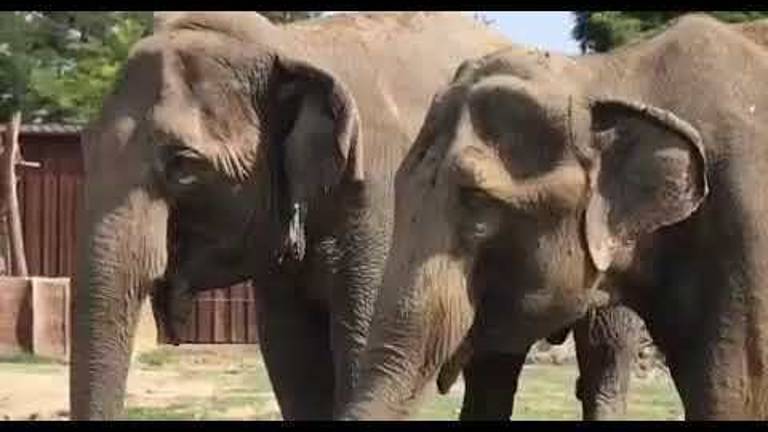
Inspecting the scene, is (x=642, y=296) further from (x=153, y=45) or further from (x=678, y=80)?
(x=153, y=45)

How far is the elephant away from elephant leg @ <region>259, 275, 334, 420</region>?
4.45 ft

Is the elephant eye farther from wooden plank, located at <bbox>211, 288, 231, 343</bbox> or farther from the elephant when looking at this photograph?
wooden plank, located at <bbox>211, 288, 231, 343</bbox>

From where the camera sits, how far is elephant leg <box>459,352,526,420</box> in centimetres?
610

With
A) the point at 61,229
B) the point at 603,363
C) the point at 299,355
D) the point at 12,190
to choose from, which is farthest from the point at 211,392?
the point at 61,229

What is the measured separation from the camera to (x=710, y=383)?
5.00m

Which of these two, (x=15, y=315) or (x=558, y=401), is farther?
(x=15, y=315)

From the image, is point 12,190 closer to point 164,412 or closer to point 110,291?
point 164,412

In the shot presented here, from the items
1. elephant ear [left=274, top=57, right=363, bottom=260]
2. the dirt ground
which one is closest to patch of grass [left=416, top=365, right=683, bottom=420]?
the dirt ground

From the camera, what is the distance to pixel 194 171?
5750 mm

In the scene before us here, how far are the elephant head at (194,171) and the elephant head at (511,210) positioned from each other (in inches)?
35.6

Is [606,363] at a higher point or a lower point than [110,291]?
lower

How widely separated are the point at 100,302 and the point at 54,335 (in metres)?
9.21

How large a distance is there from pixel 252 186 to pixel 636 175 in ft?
4.72
